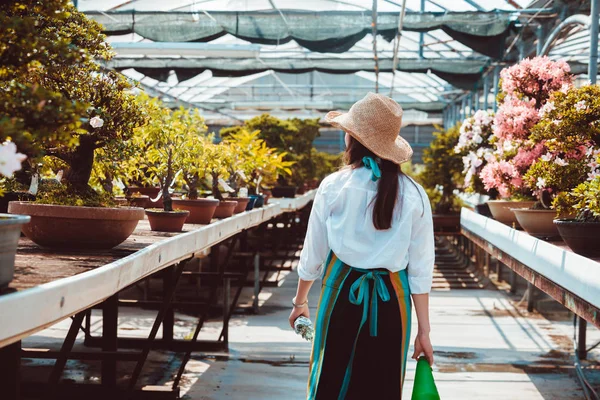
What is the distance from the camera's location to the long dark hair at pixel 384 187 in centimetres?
247

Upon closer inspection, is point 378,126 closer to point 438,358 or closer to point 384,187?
point 384,187

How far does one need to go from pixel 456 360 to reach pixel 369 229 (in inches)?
169

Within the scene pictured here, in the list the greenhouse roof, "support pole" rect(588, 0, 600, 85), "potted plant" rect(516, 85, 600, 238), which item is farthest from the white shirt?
the greenhouse roof

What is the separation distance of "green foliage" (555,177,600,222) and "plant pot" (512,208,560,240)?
2.89ft

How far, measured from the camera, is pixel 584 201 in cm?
358

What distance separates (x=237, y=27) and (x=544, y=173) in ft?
25.1

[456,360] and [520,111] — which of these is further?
[456,360]

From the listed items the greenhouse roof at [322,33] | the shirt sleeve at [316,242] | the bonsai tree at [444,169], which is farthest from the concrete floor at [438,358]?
the greenhouse roof at [322,33]

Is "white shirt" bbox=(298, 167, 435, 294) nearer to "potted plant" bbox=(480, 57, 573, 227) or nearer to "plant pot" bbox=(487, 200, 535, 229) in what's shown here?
"potted plant" bbox=(480, 57, 573, 227)

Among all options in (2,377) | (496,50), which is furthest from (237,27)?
(2,377)

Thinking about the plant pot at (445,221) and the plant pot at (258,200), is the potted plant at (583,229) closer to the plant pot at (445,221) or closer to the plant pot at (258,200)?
the plant pot at (258,200)

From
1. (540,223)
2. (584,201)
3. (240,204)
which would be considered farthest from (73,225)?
(240,204)

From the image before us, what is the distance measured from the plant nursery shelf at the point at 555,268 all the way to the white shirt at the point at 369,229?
2.25ft

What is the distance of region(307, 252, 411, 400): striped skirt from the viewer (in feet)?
8.04
